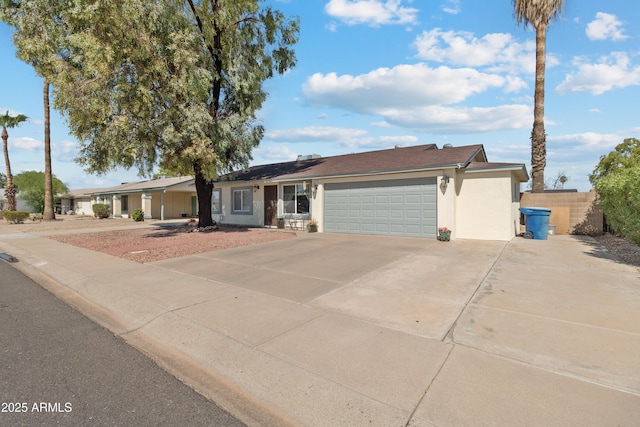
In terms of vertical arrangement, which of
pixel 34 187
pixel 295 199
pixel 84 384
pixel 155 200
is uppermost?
pixel 34 187

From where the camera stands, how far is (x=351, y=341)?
12.8ft

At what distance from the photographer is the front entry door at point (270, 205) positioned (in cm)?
1836

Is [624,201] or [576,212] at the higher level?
[624,201]

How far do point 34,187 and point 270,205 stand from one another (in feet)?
142

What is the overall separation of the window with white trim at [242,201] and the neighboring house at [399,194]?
185mm

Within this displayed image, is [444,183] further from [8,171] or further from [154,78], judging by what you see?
[8,171]

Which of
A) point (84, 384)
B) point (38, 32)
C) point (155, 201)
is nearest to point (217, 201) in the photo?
point (38, 32)

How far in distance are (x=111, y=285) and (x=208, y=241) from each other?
6251 mm

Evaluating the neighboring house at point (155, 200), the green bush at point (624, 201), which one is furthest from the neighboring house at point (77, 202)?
the green bush at point (624, 201)

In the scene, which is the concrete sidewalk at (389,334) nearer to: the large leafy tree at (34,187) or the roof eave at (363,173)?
the roof eave at (363,173)

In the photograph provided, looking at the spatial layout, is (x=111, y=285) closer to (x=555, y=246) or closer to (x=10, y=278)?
(x=10, y=278)

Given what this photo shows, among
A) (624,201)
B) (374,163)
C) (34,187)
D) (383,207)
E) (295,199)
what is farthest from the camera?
(34,187)

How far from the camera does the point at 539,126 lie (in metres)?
16.5

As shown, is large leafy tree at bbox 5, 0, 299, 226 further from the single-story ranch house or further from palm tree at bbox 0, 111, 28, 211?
palm tree at bbox 0, 111, 28, 211
